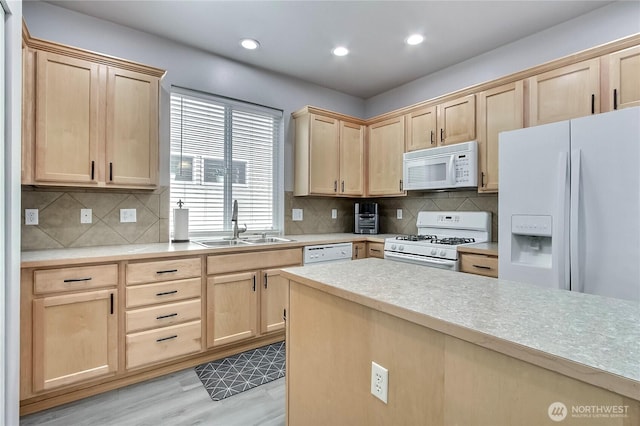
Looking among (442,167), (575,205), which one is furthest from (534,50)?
(575,205)

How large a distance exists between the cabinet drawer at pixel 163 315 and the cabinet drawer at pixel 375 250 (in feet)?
5.94

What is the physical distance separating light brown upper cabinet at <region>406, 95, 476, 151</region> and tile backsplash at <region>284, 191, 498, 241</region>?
599 millimetres

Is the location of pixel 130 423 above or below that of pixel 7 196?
below

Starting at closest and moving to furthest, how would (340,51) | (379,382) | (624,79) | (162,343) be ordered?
(379,382)
(624,79)
(162,343)
(340,51)

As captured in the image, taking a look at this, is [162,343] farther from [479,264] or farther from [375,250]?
[479,264]

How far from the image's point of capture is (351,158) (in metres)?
3.77

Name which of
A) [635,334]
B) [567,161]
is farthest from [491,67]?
[635,334]

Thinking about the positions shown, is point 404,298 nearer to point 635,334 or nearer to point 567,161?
point 635,334

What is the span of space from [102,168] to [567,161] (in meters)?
3.08

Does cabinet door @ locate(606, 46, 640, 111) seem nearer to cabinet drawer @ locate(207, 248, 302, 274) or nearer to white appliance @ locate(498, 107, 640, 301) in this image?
white appliance @ locate(498, 107, 640, 301)

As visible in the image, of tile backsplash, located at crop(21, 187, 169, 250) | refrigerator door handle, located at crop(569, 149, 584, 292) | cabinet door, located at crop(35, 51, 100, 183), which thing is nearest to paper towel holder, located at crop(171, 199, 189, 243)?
tile backsplash, located at crop(21, 187, 169, 250)

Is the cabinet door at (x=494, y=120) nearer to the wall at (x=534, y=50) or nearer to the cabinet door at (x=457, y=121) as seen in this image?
the cabinet door at (x=457, y=121)

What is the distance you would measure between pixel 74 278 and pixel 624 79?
377 cm

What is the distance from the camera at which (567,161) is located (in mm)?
1841
